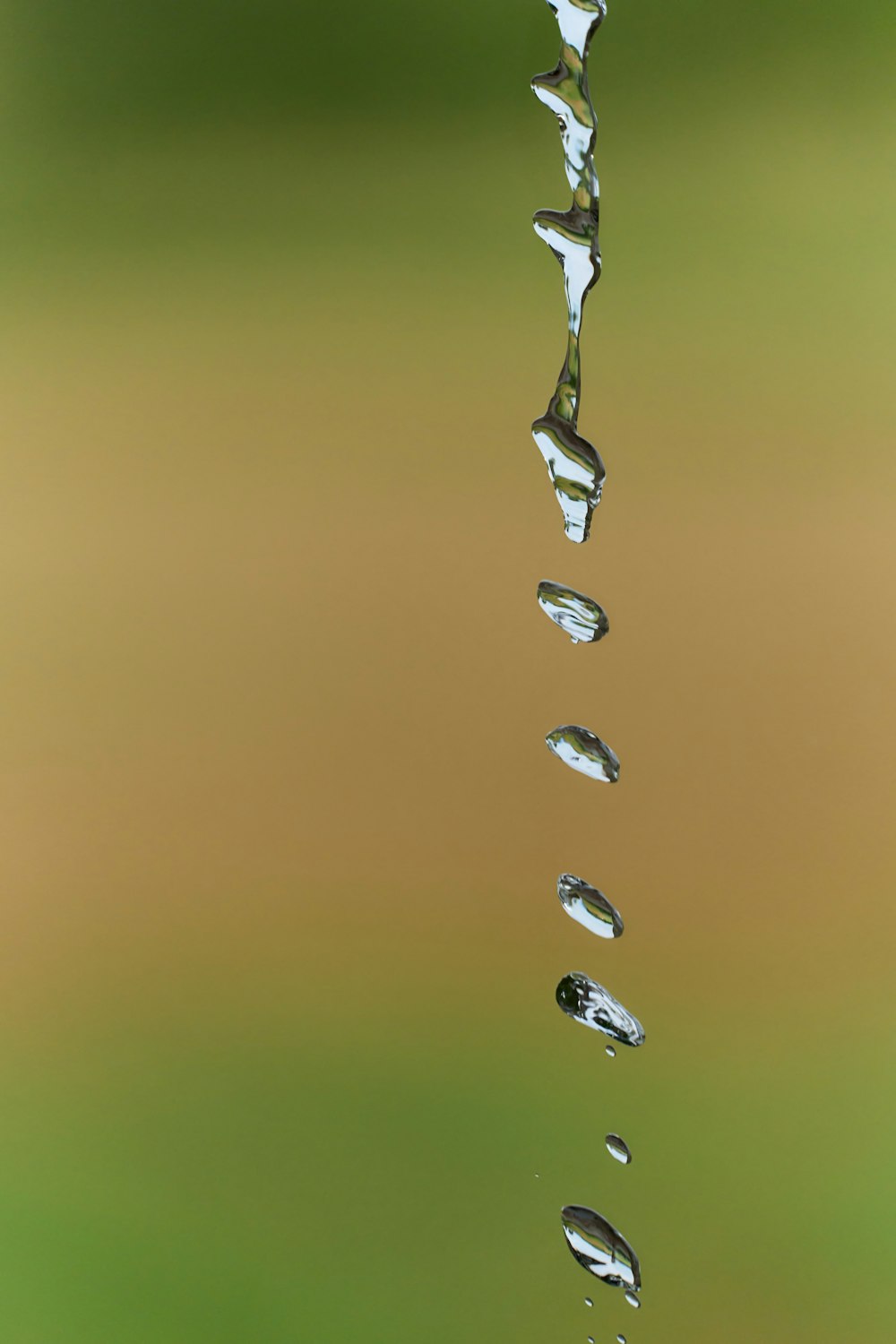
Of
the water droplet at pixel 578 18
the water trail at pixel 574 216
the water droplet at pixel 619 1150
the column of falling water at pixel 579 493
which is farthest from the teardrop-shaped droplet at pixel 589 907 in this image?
the water droplet at pixel 578 18

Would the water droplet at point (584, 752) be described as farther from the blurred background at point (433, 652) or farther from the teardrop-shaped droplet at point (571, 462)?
the teardrop-shaped droplet at point (571, 462)

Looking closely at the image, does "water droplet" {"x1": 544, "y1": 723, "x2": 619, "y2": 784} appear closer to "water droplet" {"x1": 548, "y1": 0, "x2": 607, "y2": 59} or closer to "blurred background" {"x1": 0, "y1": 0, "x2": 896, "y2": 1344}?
"blurred background" {"x1": 0, "y1": 0, "x2": 896, "y2": 1344}

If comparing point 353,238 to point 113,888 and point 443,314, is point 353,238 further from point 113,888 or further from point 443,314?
point 113,888

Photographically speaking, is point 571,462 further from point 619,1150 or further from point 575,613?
point 619,1150

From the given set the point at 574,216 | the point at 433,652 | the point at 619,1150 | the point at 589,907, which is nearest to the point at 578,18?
the point at 574,216

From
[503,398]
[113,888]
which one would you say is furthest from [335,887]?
[503,398]
